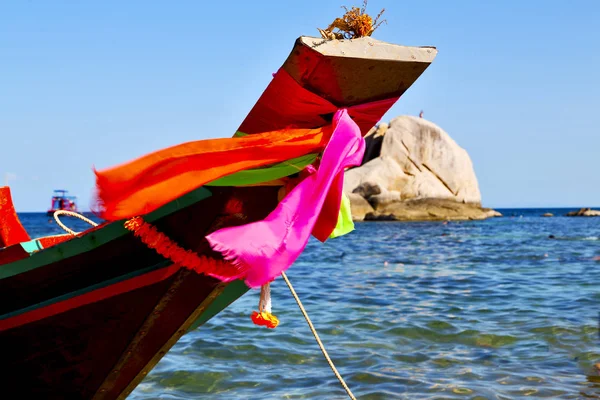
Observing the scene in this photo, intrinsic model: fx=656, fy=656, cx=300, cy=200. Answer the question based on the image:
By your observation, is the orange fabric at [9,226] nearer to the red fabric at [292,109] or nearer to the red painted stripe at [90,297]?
the red painted stripe at [90,297]

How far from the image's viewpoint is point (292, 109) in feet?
8.19

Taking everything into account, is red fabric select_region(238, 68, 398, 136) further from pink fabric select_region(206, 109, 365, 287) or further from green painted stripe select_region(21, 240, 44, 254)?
green painted stripe select_region(21, 240, 44, 254)

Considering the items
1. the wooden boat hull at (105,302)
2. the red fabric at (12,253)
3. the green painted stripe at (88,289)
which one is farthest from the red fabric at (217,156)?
the red fabric at (12,253)

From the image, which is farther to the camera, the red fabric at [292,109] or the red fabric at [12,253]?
the red fabric at [12,253]

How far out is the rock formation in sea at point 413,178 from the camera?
125 feet

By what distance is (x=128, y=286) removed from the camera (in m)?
2.86

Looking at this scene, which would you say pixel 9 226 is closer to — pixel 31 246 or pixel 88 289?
pixel 31 246

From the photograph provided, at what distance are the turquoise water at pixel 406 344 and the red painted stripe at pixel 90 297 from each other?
7.64 feet

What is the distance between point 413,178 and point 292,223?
38779 millimetres

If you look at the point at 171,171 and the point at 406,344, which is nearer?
the point at 171,171

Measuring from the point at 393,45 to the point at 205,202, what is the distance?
0.96 m

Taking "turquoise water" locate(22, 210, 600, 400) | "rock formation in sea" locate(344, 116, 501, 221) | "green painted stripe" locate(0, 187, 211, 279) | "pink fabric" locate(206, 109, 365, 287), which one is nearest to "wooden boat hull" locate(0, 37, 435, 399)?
"green painted stripe" locate(0, 187, 211, 279)

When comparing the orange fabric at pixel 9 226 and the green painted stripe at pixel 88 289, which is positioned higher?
the orange fabric at pixel 9 226

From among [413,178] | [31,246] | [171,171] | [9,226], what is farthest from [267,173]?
[413,178]
